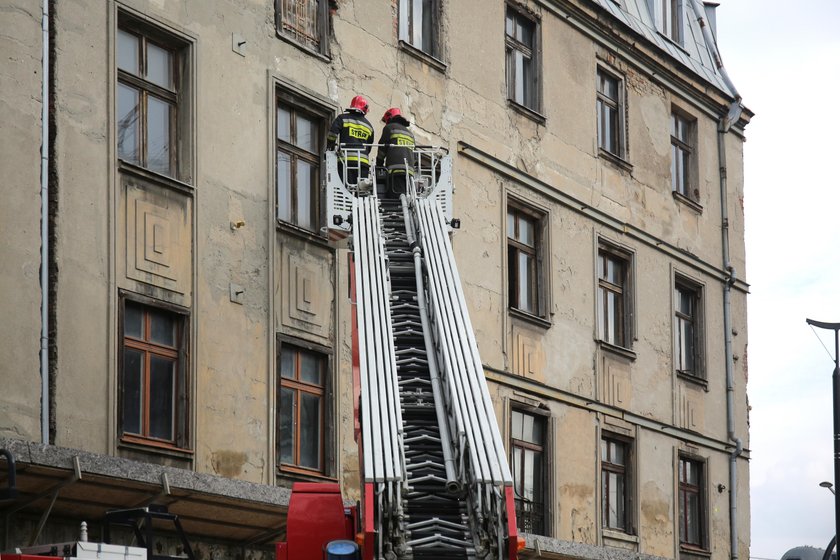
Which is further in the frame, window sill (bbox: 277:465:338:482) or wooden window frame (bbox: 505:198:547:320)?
wooden window frame (bbox: 505:198:547:320)

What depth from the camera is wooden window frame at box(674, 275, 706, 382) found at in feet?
92.3

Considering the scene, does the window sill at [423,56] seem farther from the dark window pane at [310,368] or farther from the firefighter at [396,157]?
the dark window pane at [310,368]

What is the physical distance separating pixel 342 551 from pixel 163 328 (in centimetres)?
491

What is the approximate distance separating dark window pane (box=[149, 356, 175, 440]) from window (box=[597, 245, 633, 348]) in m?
9.60

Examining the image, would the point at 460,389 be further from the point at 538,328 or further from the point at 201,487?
the point at 538,328

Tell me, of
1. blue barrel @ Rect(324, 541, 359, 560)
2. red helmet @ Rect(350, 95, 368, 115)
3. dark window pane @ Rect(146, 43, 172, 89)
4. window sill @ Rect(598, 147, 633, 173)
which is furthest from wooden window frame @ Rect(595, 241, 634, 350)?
blue barrel @ Rect(324, 541, 359, 560)

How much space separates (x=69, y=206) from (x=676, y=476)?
13.4 metres

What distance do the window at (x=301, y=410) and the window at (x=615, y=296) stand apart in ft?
23.2

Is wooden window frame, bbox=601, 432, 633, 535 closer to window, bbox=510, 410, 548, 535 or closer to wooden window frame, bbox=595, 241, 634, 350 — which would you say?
wooden window frame, bbox=595, 241, 634, 350

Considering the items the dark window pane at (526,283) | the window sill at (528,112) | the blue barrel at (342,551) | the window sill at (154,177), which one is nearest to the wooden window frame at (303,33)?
the window sill at (154,177)

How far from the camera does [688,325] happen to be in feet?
94.5

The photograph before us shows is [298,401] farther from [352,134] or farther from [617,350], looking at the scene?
[617,350]

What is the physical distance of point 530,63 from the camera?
2550cm

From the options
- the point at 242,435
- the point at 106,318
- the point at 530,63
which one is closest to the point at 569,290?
the point at 530,63
